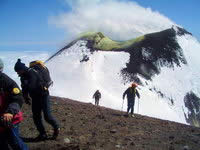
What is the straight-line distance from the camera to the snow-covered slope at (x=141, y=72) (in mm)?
88312

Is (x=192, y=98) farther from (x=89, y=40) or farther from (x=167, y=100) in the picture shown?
(x=89, y=40)

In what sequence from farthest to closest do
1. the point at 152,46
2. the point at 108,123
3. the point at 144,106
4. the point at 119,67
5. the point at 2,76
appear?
1. the point at 152,46
2. the point at 119,67
3. the point at 144,106
4. the point at 108,123
5. the point at 2,76

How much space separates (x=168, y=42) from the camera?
382ft

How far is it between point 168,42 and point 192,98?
29.1 metres

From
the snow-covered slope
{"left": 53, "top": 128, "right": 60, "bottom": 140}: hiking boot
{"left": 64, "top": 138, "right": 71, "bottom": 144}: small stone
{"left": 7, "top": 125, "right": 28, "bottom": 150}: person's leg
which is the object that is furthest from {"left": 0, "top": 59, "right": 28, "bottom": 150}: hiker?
the snow-covered slope

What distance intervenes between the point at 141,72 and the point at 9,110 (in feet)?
318

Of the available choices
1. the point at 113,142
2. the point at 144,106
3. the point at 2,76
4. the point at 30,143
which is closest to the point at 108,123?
the point at 113,142

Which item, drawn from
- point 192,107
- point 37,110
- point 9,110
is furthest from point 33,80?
point 192,107

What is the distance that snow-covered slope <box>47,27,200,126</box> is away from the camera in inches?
3477

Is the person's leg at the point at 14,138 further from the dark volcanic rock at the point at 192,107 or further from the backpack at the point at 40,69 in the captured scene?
the dark volcanic rock at the point at 192,107

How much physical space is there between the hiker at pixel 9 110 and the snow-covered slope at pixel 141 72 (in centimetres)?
7572

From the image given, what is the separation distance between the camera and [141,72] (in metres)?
102

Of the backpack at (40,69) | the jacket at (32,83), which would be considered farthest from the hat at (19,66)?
the backpack at (40,69)

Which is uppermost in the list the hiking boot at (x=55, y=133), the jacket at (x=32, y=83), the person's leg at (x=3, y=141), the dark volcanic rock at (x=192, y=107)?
the dark volcanic rock at (x=192, y=107)
